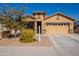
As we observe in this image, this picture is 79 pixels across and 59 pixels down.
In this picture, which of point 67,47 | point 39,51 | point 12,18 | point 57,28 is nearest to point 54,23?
point 57,28

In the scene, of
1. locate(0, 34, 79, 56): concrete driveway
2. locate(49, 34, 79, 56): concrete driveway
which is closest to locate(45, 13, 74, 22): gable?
locate(49, 34, 79, 56): concrete driveway

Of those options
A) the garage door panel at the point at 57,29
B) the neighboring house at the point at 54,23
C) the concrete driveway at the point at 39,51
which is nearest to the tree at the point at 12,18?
the concrete driveway at the point at 39,51

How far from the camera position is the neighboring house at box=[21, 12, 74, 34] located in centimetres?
3039

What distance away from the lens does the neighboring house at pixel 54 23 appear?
30391 millimetres

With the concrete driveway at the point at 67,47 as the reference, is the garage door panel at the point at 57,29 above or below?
below

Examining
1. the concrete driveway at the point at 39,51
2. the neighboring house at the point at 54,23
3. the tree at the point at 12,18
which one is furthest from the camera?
the neighboring house at the point at 54,23

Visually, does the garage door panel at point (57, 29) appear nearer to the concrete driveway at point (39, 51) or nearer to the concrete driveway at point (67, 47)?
the concrete driveway at point (67, 47)

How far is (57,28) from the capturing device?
30562mm

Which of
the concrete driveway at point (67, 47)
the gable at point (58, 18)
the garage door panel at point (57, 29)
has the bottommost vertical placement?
the garage door panel at point (57, 29)

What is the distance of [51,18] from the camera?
3075 cm
